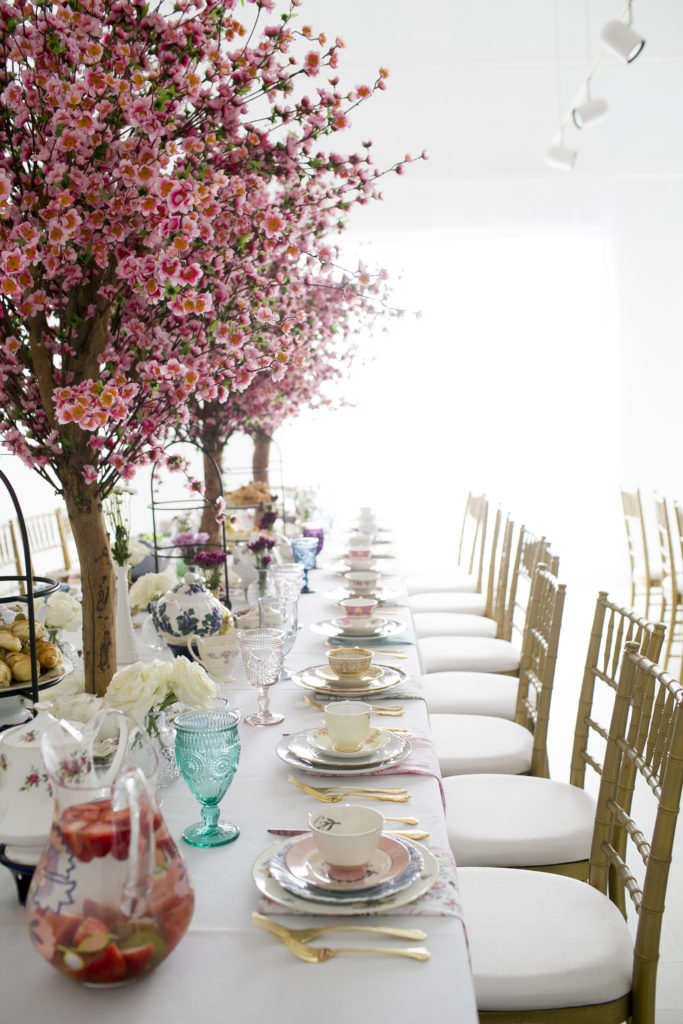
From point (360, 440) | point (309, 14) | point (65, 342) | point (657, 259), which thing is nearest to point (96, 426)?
point (65, 342)

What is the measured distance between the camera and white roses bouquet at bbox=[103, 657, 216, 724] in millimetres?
1269

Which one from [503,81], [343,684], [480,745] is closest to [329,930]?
[343,684]

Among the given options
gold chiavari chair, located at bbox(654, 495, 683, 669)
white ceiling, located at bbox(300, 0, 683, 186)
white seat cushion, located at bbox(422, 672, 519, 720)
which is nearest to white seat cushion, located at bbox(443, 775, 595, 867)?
white seat cushion, located at bbox(422, 672, 519, 720)

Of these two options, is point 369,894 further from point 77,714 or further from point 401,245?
point 401,245

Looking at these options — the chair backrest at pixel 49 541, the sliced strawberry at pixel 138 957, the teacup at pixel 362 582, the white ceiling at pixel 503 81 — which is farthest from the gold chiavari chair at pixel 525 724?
the white ceiling at pixel 503 81

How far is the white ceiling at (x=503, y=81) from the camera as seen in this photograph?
240 inches

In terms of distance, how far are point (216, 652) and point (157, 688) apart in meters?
0.53

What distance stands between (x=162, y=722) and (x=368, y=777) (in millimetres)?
328

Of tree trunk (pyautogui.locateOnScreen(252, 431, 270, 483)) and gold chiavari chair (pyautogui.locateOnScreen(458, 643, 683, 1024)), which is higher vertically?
tree trunk (pyautogui.locateOnScreen(252, 431, 270, 483))

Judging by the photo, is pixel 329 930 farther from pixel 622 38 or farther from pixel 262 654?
pixel 622 38

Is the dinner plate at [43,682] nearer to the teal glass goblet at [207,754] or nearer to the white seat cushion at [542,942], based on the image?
the teal glass goblet at [207,754]

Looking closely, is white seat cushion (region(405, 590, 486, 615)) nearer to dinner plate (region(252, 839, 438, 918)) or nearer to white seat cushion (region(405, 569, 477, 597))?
white seat cushion (region(405, 569, 477, 597))

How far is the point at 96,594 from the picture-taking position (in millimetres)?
1521

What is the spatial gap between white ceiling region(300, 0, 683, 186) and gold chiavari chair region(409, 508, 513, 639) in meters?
3.98
